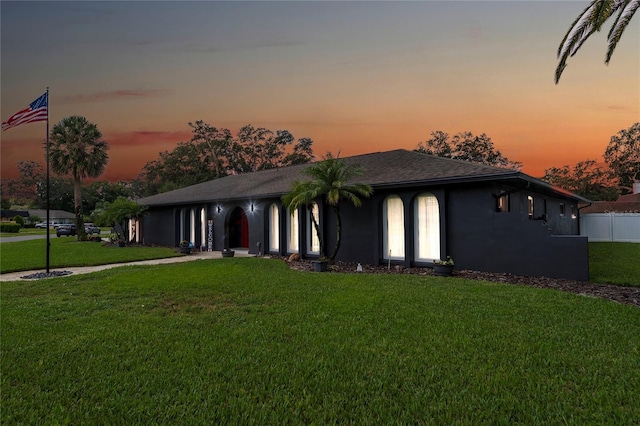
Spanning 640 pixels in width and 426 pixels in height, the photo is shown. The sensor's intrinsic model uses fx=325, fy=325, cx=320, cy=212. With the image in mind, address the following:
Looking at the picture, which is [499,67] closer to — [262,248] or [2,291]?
[262,248]

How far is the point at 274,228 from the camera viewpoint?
15.9 meters

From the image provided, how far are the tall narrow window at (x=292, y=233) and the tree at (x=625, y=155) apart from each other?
50.2 metres

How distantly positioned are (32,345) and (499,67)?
16889mm

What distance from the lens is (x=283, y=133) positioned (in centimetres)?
4644

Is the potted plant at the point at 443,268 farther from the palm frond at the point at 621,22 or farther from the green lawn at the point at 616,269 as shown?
the palm frond at the point at 621,22

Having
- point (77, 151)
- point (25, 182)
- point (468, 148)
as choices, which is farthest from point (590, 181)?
point (25, 182)

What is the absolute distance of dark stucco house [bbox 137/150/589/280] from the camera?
360 inches

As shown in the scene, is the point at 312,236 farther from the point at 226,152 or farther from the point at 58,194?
the point at 58,194

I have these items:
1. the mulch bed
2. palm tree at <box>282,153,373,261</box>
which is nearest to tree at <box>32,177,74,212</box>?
palm tree at <box>282,153,373,261</box>

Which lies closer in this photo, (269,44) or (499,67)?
(499,67)

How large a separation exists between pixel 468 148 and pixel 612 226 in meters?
20.8

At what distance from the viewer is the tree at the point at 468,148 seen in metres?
39.9

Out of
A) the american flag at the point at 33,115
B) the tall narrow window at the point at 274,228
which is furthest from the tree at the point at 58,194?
the tall narrow window at the point at 274,228

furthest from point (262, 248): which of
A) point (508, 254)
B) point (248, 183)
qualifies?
point (508, 254)
